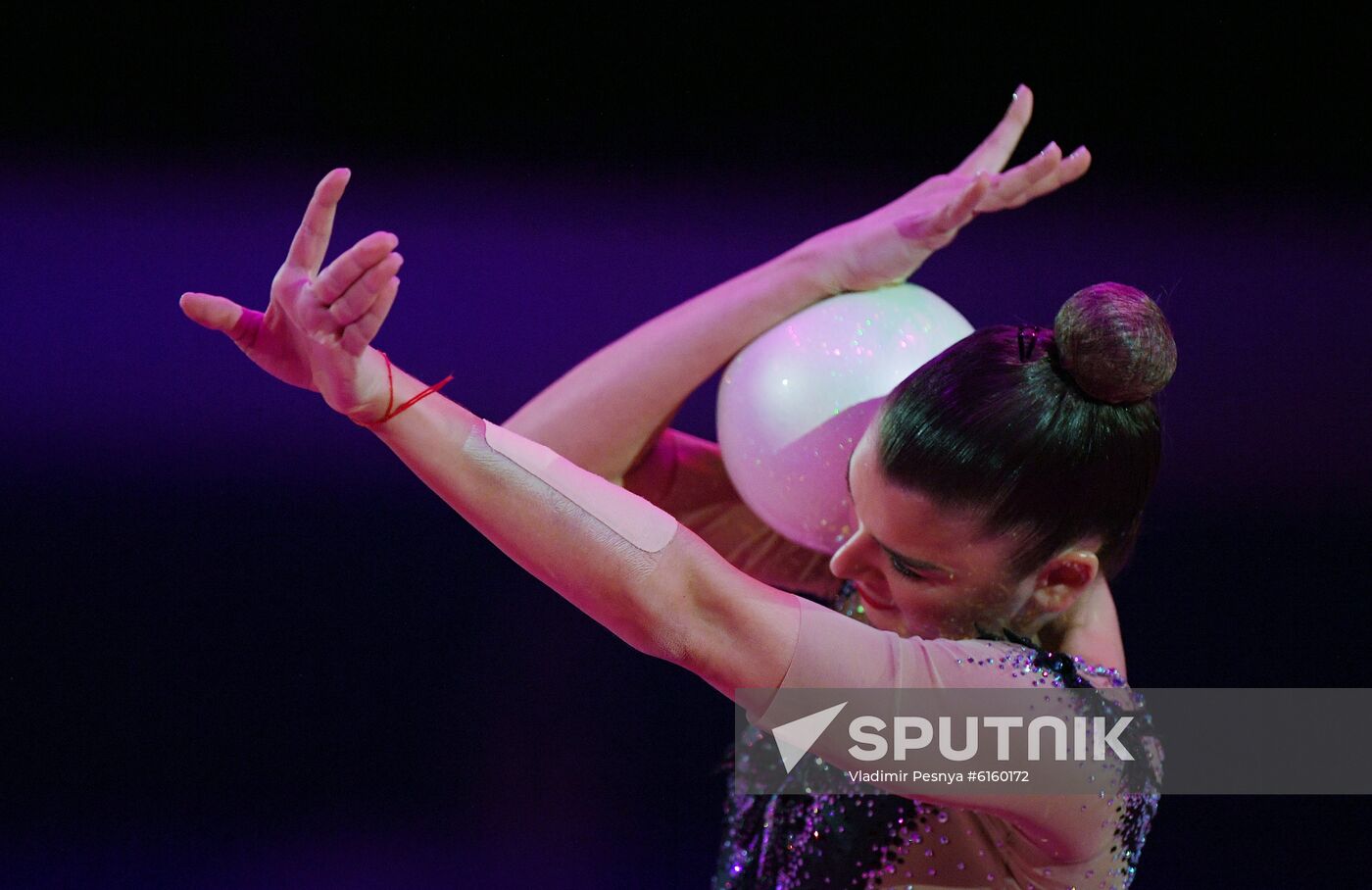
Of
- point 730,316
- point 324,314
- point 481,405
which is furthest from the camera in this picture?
point 481,405

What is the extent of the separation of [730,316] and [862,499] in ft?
0.84

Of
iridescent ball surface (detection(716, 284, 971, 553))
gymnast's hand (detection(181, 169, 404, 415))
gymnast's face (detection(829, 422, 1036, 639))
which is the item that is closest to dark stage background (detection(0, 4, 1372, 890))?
iridescent ball surface (detection(716, 284, 971, 553))

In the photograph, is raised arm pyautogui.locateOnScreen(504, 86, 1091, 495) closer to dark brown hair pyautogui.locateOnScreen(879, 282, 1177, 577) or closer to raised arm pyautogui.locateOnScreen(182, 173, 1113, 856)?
dark brown hair pyautogui.locateOnScreen(879, 282, 1177, 577)

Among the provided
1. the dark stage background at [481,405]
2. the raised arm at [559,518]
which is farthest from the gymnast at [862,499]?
the dark stage background at [481,405]

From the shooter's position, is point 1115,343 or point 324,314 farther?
point 1115,343

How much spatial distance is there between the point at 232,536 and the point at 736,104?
0.95 metres

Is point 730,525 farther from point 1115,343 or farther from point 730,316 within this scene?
point 1115,343

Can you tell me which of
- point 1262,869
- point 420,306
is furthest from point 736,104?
point 1262,869

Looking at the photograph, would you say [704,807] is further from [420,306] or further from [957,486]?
[957,486]

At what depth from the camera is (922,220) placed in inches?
41.9

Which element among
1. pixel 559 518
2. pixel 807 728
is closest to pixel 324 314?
pixel 559 518

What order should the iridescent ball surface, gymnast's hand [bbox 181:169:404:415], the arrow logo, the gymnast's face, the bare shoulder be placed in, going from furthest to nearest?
the bare shoulder < the iridescent ball surface < the gymnast's face < the arrow logo < gymnast's hand [bbox 181:169:404:415]

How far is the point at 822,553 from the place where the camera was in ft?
4.21

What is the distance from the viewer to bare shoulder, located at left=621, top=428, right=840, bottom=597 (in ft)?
4.22
